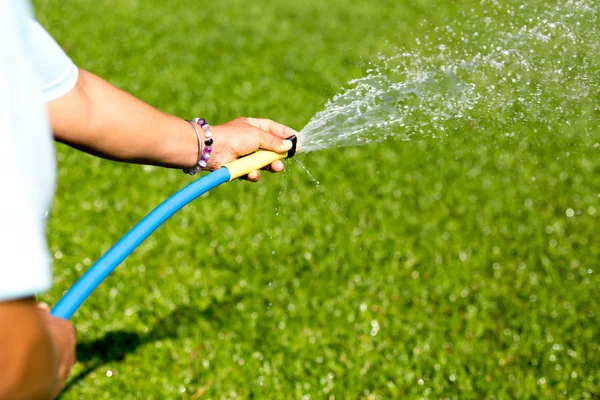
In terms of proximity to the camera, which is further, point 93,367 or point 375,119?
point 93,367

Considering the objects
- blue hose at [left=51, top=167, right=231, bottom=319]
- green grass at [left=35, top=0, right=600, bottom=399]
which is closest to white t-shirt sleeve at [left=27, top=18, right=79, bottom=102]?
blue hose at [left=51, top=167, right=231, bottom=319]

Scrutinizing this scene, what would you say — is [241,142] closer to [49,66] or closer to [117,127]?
[117,127]

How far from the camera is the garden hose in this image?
1685 millimetres

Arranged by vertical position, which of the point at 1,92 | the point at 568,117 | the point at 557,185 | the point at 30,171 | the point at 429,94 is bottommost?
the point at 557,185

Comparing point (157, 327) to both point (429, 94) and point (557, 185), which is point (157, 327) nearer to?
point (429, 94)

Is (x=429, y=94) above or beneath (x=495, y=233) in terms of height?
above

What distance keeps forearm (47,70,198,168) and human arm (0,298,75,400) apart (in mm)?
692

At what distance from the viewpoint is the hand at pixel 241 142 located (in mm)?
2156

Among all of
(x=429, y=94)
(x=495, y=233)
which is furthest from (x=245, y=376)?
(x=495, y=233)

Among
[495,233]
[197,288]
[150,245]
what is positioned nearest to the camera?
[197,288]

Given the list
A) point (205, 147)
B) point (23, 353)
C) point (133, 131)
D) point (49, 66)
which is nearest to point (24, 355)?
point (23, 353)

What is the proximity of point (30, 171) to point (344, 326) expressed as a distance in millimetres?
2873

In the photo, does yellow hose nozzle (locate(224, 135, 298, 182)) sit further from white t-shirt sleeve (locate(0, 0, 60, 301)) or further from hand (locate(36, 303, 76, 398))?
white t-shirt sleeve (locate(0, 0, 60, 301))

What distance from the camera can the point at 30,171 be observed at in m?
0.94
